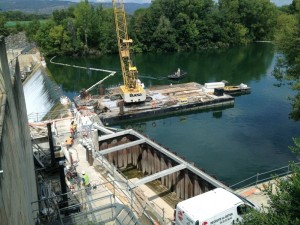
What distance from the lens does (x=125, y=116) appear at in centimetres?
3962

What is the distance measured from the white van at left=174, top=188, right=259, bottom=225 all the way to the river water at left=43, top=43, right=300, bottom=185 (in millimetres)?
10584

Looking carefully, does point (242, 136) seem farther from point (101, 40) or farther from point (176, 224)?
point (101, 40)

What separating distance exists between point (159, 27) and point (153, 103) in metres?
57.9

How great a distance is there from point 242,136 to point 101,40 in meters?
68.0

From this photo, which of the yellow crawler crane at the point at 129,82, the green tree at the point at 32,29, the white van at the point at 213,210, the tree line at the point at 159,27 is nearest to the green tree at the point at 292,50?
the white van at the point at 213,210

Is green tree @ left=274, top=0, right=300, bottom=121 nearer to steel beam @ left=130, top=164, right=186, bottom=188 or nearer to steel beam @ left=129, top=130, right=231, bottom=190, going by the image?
steel beam @ left=129, top=130, right=231, bottom=190

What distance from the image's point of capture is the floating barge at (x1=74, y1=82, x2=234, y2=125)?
3994 cm

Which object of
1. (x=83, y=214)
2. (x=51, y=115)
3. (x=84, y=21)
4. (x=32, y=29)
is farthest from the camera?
(x=32, y=29)

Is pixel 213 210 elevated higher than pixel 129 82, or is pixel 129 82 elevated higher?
pixel 129 82

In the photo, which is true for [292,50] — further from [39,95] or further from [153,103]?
[39,95]

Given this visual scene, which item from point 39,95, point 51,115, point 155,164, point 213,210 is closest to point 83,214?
point 213,210

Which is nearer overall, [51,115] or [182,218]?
[182,218]

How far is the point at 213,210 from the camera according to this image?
1431cm

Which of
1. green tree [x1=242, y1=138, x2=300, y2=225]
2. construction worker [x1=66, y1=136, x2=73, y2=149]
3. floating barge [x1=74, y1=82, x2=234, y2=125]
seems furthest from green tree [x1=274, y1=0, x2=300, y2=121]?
floating barge [x1=74, y1=82, x2=234, y2=125]
